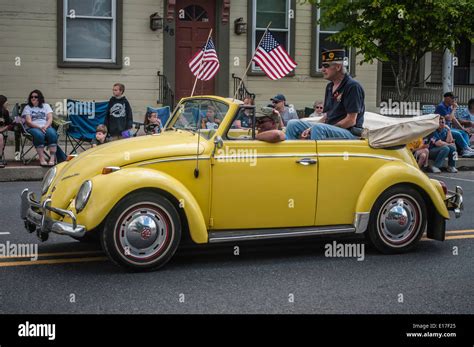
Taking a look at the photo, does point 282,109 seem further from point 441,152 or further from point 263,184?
point 263,184

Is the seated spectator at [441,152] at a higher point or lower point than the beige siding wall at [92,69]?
lower

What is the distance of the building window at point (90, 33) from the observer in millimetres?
19375

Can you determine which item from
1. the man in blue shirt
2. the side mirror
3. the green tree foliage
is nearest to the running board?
the side mirror

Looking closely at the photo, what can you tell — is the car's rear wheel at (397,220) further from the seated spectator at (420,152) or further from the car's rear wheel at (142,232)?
the seated spectator at (420,152)

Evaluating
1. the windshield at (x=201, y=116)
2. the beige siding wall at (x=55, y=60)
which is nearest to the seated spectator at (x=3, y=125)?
the beige siding wall at (x=55, y=60)

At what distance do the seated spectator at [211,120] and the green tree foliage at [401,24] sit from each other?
1062cm

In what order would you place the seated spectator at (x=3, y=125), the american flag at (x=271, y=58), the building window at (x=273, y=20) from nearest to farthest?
the american flag at (x=271, y=58) → the seated spectator at (x=3, y=125) → the building window at (x=273, y=20)

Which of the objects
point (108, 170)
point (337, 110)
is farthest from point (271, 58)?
point (108, 170)

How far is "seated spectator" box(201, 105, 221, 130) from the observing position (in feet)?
25.1

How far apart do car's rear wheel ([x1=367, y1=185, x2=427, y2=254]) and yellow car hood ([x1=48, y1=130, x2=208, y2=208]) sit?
1909 mm

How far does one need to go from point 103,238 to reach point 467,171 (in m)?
12.4

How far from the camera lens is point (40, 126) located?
50.7 feet
